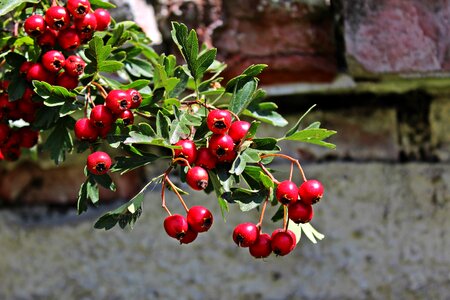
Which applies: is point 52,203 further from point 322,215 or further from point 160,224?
point 322,215

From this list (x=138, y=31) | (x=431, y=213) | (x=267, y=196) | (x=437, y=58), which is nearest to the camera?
(x=267, y=196)

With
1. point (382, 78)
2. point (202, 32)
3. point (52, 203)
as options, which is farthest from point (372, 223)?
point (52, 203)

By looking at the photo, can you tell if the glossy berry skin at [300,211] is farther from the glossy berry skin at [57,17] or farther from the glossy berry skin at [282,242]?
the glossy berry skin at [57,17]

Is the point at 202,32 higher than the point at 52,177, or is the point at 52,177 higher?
the point at 202,32

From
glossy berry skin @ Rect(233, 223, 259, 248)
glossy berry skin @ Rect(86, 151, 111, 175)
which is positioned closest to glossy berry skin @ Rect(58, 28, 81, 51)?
glossy berry skin @ Rect(86, 151, 111, 175)

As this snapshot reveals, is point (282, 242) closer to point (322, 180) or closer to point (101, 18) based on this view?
point (101, 18)

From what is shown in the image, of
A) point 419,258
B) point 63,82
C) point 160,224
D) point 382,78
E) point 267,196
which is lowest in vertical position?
A: point 419,258
